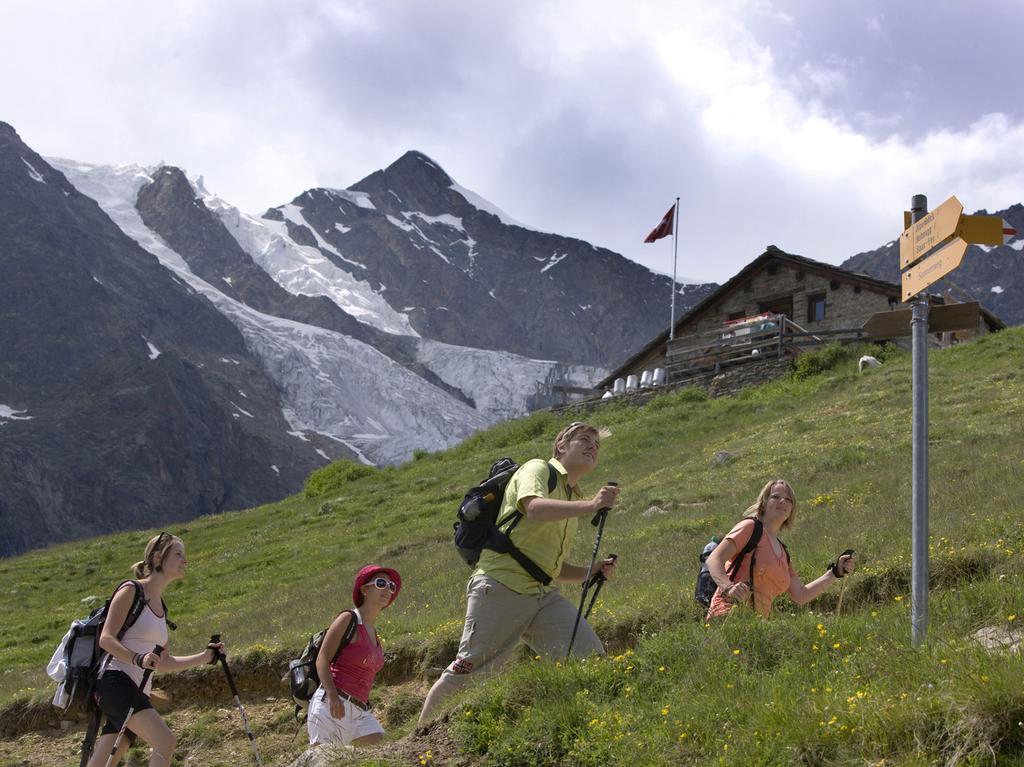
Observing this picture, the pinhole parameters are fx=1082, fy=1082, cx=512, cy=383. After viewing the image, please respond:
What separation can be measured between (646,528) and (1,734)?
8931mm

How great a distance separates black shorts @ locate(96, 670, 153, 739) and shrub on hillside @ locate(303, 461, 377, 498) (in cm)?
2877

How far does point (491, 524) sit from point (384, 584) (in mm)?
908

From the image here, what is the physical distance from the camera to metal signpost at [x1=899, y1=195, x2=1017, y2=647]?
5.75 metres

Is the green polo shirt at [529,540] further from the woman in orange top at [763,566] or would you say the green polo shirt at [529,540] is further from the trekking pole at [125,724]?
the trekking pole at [125,724]

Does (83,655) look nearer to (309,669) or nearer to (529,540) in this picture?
(309,669)

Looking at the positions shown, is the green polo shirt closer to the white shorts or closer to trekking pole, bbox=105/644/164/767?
the white shorts

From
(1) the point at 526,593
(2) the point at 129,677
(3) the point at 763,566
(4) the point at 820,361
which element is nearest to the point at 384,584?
(1) the point at 526,593

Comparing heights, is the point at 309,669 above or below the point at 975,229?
below

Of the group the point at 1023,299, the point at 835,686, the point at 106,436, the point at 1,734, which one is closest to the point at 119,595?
the point at 835,686

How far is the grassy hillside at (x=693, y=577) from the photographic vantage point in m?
5.14

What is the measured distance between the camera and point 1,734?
41.8 ft

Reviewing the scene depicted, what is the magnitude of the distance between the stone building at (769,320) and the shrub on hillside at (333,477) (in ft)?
34.9

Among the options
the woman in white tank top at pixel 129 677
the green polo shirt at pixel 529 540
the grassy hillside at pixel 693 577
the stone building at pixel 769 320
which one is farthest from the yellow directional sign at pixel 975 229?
the stone building at pixel 769 320

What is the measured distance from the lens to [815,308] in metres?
39.4
